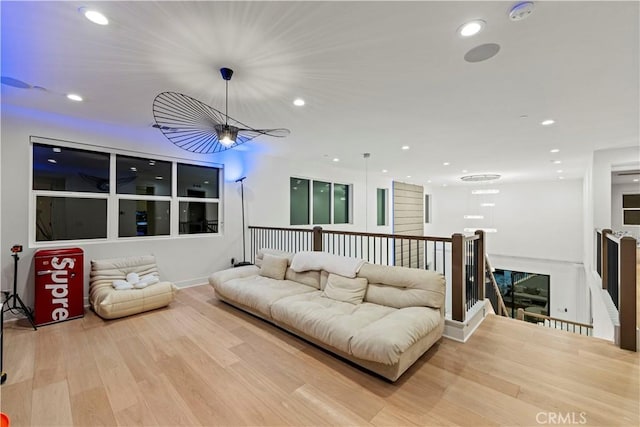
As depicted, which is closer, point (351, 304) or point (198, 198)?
point (351, 304)

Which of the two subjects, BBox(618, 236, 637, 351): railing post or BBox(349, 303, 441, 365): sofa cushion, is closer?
BBox(349, 303, 441, 365): sofa cushion

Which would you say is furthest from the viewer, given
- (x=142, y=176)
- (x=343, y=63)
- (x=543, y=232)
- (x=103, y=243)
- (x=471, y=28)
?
(x=543, y=232)

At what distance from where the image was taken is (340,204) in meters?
8.27

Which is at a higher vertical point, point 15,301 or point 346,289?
point 346,289

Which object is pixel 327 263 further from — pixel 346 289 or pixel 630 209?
pixel 630 209

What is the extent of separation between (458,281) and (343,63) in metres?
2.61

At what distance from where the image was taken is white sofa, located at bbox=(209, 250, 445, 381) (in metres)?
2.28

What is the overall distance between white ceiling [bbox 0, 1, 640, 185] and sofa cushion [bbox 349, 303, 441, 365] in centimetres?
234

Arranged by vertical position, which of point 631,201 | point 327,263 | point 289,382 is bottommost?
point 289,382

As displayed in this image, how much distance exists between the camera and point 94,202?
13.9ft

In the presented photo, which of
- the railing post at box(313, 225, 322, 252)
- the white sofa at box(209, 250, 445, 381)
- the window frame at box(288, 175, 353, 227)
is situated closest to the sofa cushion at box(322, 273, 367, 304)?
the white sofa at box(209, 250, 445, 381)

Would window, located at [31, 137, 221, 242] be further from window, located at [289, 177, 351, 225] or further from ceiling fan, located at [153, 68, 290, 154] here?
window, located at [289, 177, 351, 225]

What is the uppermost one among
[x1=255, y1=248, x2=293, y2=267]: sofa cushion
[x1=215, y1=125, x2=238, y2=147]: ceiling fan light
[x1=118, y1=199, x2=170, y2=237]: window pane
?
[x1=215, y1=125, x2=238, y2=147]: ceiling fan light

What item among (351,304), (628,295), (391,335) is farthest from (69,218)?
(628,295)
